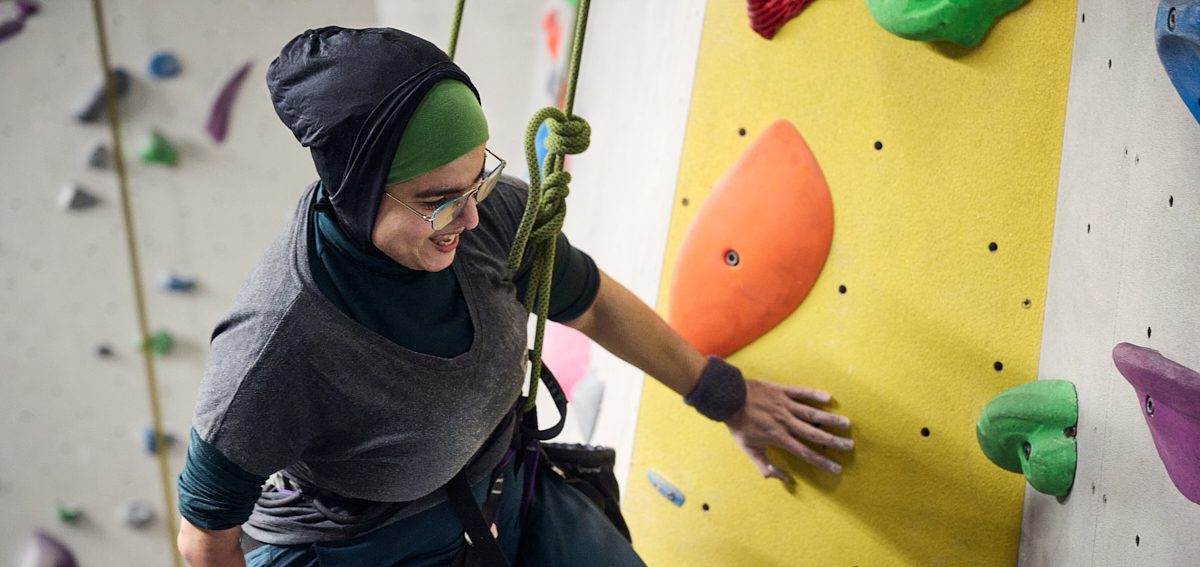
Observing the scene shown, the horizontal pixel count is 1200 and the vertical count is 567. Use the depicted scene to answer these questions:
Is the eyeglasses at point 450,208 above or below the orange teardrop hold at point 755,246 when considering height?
above

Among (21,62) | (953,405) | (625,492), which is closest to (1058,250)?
(953,405)

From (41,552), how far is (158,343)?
61cm

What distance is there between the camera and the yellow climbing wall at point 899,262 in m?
1.20

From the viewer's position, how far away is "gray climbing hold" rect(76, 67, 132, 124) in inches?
104

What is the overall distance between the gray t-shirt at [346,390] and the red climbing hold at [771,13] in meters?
0.38

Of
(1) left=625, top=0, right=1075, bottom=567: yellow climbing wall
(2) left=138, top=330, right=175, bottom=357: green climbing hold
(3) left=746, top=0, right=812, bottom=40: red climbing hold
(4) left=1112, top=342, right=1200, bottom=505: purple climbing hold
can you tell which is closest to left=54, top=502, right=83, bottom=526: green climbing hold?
(2) left=138, top=330, right=175, bottom=357: green climbing hold

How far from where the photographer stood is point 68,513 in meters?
2.86

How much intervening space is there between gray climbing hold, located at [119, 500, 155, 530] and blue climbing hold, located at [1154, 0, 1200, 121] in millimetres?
2772

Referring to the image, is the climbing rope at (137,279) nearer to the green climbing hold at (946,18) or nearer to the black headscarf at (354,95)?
the black headscarf at (354,95)

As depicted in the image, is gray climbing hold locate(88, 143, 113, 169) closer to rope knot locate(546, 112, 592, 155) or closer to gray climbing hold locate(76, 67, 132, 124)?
gray climbing hold locate(76, 67, 132, 124)

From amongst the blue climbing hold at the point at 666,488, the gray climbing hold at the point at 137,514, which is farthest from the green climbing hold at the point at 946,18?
the gray climbing hold at the point at 137,514

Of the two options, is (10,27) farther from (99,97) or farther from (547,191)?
(547,191)

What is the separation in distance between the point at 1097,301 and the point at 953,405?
24cm

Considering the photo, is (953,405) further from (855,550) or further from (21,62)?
(21,62)
